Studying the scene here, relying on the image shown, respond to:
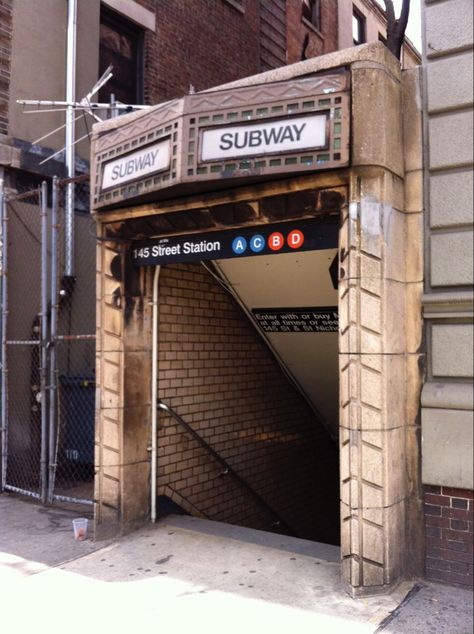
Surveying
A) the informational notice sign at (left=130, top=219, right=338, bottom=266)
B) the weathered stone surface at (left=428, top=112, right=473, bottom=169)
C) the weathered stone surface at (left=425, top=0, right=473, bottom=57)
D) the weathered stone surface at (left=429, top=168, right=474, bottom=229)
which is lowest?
the informational notice sign at (left=130, top=219, right=338, bottom=266)

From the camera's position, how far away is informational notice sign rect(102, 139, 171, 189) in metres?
5.09

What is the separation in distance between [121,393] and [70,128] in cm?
480

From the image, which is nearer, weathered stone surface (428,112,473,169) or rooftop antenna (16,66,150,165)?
weathered stone surface (428,112,473,169)

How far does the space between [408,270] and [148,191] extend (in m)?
2.25

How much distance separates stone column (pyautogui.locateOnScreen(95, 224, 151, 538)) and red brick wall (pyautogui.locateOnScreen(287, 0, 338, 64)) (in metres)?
10.3

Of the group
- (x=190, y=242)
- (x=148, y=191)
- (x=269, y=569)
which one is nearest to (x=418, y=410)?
(x=269, y=569)

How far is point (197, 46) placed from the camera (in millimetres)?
11500

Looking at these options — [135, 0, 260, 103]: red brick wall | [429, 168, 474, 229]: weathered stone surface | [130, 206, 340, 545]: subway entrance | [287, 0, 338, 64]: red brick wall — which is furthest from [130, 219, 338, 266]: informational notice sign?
[287, 0, 338, 64]: red brick wall

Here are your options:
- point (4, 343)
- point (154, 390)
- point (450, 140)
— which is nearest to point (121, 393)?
point (154, 390)

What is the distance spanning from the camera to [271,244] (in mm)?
5074

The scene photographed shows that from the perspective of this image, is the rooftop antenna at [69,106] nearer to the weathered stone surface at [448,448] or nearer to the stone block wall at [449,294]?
the stone block wall at [449,294]

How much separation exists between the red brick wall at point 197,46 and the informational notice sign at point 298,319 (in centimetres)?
518

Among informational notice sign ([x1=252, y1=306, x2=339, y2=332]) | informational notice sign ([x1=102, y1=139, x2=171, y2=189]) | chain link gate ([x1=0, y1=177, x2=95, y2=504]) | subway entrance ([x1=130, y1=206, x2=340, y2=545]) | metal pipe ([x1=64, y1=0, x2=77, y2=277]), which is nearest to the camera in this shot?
informational notice sign ([x1=102, y1=139, x2=171, y2=189])

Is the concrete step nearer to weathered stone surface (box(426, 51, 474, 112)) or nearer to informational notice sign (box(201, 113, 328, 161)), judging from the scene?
informational notice sign (box(201, 113, 328, 161))
